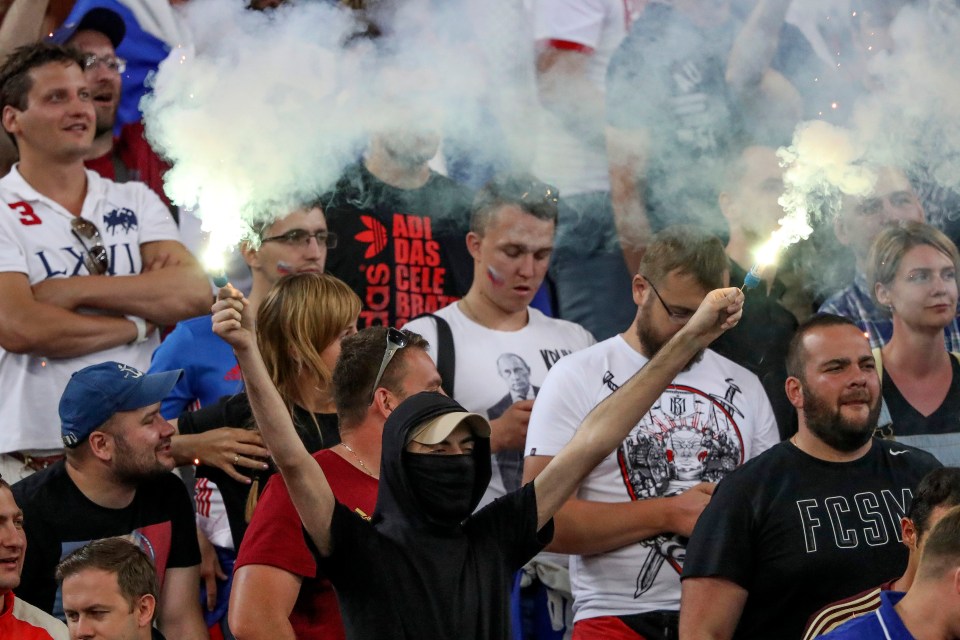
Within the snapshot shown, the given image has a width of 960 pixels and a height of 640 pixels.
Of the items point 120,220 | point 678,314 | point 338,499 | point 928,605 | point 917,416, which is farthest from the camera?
point 120,220

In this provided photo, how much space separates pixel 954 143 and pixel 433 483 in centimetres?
358

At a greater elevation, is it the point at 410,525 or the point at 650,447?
the point at 650,447

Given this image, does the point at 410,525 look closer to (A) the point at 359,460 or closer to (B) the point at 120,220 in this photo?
(A) the point at 359,460

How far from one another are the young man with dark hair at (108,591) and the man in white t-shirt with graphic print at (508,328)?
4.36 feet

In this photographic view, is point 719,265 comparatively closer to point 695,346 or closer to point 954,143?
point 695,346

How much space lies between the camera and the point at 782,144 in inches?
229

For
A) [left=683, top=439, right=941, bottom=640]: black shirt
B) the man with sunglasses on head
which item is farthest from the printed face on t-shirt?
[left=683, top=439, right=941, bottom=640]: black shirt

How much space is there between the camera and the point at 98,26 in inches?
221

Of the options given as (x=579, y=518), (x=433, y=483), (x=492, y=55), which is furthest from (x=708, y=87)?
(x=433, y=483)

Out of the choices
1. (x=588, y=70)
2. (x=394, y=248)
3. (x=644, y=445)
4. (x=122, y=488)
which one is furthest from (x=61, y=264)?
(x=588, y=70)

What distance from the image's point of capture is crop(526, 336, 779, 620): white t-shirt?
4.50m

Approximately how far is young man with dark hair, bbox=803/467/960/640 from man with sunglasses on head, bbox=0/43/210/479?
2.69 meters

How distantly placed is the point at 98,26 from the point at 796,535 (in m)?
3.48

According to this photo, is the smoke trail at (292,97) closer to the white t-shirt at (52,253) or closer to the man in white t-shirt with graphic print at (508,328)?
the white t-shirt at (52,253)
